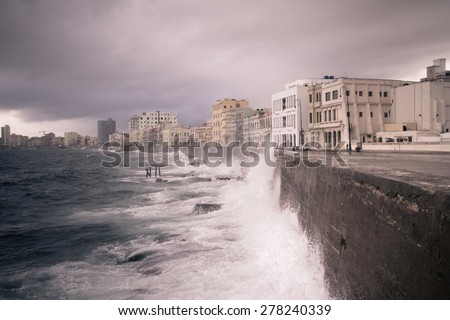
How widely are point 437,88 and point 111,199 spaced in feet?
127

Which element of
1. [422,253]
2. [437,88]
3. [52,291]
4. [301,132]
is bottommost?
[52,291]

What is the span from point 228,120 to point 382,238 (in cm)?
10147

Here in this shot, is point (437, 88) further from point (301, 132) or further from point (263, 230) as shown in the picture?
point (263, 230)

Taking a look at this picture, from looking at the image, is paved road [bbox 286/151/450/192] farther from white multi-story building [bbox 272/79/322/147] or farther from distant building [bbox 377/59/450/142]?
white multi-story building [bbox 272/79/322/147]

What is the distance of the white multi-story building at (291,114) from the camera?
5022 cm

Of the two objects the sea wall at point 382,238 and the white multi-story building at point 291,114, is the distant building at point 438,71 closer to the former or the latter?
the white multi-story building at point 291,114

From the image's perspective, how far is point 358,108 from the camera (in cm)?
4303

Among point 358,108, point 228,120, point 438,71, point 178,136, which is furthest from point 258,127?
point 178,136

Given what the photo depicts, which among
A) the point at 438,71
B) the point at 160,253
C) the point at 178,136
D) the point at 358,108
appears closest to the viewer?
the point at 160,253

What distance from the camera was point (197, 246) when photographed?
13.0 metres

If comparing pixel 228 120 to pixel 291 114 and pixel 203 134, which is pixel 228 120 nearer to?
pixel 203 134

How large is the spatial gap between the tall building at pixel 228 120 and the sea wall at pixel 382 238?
282ft

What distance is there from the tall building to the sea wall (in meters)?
86.1
